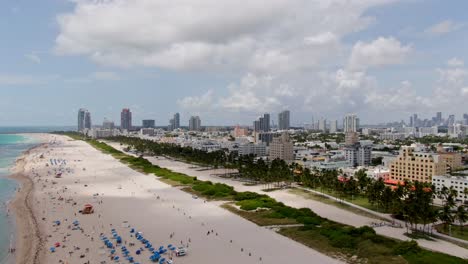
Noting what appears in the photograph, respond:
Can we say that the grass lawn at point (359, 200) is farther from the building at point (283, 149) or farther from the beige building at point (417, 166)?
the building at point (283, 149)

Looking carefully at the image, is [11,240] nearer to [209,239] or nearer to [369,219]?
[209,239]

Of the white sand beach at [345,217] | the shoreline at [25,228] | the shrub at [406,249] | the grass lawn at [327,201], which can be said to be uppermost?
the shrub at [406,249]

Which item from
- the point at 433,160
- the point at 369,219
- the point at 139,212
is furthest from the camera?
the point at 433,160

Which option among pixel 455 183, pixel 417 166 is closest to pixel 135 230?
pixel 455 183

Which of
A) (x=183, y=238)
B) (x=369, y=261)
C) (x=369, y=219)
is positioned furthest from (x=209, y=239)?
(x=369, y=219)

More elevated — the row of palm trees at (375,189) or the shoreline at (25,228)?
the row of palm trees at (375,189)

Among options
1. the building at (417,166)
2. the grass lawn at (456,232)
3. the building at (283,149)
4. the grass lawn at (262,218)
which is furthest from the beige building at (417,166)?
the building at (283,149)

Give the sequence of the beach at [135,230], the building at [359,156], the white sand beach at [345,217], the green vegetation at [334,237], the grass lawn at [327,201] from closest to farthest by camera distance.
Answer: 1. the green vegetation at [334,237]
2. the beach at [135,230]
3. the white sand beach at [345,217]
4. the grass lawn at [327,201]
5. the building at [359,156]

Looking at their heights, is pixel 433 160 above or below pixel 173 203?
above
